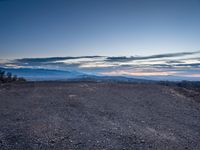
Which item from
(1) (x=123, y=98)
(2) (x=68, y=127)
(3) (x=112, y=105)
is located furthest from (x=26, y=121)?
(1) (x=123, y=98)

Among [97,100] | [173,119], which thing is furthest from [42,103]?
[173,119]

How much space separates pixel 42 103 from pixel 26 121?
427 centimetres

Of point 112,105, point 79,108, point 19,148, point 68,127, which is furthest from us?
point 112,105

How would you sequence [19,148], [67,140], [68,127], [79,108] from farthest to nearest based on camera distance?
[79,108]
[68,127]
[67,140]
[19,148]

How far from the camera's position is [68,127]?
30.9ft

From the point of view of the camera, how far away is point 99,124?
1005 cm

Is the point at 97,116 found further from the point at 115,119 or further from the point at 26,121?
the point at 26,121

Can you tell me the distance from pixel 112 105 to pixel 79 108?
2331 mm

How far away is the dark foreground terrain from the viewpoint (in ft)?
25.5

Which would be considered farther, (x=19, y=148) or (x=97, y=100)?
(x=97, y=100)

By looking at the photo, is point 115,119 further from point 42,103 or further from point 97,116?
point 42,103

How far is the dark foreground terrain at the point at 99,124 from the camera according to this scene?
777 centimetres

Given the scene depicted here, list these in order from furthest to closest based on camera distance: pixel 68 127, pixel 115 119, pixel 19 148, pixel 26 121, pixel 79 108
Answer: pixel 79 108 → pixel 115 119 → pixel 26 121 → pixel 68 127 → pixel 19 148

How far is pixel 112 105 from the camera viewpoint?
14.4 m
